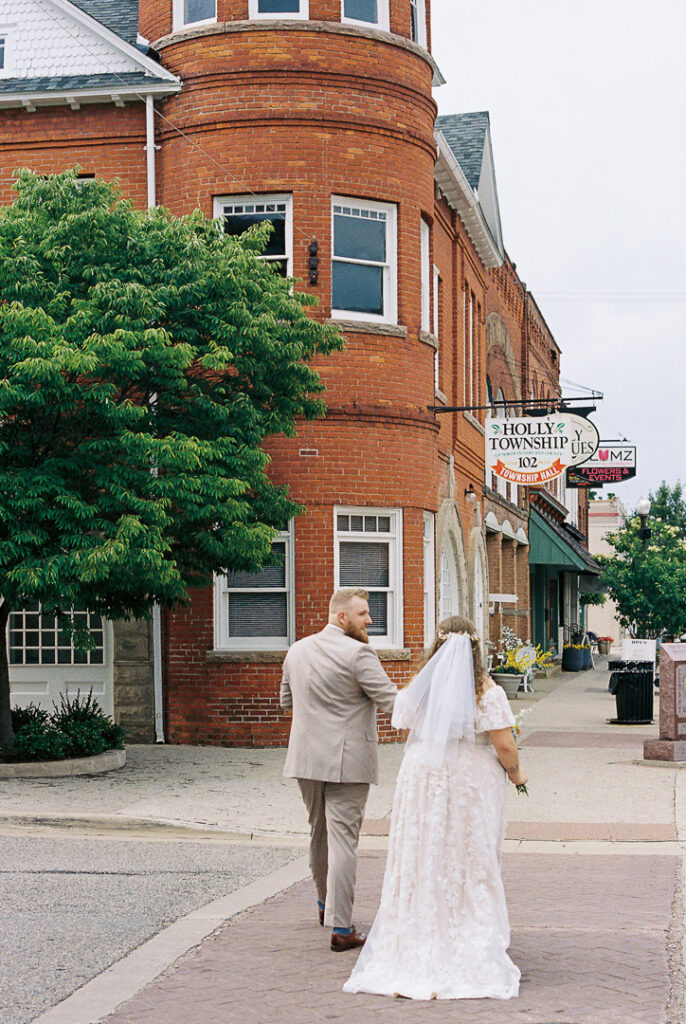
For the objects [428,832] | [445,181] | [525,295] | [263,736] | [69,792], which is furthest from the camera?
[525,295]

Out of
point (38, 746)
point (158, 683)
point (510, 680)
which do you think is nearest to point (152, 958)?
point (38, 746)

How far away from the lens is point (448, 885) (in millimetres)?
6336

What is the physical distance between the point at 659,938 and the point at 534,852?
314cm

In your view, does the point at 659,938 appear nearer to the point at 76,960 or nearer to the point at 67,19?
the point at 76,960

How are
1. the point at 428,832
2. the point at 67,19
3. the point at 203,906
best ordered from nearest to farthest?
the point at 428,832 → the point at 203,906 → the point at 67,19

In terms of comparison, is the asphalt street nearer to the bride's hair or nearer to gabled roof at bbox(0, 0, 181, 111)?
the bride's hair

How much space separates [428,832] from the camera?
641 cm

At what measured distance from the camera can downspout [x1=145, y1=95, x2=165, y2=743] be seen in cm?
1684

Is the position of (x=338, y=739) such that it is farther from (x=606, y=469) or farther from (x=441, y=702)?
(x=606, y=469)

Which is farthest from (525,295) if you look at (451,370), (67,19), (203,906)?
(203,906)

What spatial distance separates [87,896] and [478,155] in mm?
20129

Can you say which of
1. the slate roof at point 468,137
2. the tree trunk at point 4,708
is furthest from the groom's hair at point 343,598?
the slate roof at point 468,137

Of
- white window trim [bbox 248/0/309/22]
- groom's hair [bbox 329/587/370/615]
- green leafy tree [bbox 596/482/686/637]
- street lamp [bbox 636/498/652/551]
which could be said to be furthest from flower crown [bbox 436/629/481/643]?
street lamp [bbox 636/498/652/551]

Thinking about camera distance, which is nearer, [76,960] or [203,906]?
[76,960]
